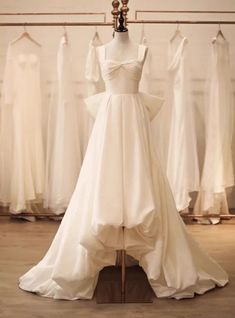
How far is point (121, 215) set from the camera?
264 centimetres

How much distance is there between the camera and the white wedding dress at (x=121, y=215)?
2.66 meters

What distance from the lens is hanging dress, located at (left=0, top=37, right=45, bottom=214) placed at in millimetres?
4520

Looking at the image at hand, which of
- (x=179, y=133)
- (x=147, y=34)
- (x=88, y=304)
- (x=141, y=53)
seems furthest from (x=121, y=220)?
(x=147, y=34)

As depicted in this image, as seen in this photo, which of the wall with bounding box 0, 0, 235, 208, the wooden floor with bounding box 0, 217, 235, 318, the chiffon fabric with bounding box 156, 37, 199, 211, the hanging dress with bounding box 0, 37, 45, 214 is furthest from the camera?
the wall with bounding box 0, 0, 235, 208

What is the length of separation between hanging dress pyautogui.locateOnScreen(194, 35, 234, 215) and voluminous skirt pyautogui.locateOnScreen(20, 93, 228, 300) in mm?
1654

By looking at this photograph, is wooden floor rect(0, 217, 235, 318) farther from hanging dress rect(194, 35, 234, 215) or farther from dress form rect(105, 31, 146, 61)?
dress form rect(105, 31, 146, 61)

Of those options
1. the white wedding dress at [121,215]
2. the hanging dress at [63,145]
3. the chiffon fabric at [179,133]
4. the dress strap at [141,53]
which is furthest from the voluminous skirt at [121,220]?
the hanging dress at [63,145]

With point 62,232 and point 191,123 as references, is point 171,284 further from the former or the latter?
point 191,123

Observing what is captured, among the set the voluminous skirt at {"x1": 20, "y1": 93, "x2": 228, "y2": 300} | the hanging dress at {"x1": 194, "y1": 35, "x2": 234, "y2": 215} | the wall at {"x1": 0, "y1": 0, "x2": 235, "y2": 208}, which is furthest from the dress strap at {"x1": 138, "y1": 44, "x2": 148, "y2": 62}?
the wall at {"x1": 0, "y1": 0, "x2": 235, "y2": 208}

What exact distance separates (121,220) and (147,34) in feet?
9.24

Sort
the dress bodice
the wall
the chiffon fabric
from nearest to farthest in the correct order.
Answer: the dress bodice
the chiffon fabric
the wall

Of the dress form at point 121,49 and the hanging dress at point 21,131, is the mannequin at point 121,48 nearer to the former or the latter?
the dress form at point 121,49

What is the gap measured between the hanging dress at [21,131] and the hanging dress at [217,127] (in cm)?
141

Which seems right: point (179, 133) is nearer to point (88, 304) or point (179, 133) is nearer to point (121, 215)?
point (121, 215)
